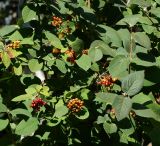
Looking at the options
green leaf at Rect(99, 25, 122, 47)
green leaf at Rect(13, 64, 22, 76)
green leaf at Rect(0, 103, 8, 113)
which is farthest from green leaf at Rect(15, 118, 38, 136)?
green leaf at Rect(99, 25, 122, 47)

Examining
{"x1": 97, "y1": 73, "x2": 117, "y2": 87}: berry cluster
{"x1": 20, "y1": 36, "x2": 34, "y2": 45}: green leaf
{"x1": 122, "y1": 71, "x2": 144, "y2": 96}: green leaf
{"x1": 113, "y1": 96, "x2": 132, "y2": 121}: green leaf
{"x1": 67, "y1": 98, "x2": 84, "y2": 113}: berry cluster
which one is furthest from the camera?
{"x1": 20, "y1": 36, "x2": 34, "y2": 45}: green leaf

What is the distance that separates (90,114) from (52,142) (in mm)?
230

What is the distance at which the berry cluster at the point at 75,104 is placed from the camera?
1.74 meters

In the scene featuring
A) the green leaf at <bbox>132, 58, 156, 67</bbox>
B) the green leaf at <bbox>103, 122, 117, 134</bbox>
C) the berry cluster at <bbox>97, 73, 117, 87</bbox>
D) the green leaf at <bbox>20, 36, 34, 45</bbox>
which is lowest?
the green leaf at <bbox>103, 122, 117, 134</bbox>

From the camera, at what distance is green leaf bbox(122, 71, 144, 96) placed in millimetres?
1633

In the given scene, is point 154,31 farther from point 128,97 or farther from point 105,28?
point 128,97

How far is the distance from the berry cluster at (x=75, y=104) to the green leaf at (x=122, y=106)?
0.73ft

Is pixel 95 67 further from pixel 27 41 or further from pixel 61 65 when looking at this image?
pixel 27 41

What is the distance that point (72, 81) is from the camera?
1.97 meters

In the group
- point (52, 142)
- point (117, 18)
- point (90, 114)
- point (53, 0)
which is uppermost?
point (53, 0)

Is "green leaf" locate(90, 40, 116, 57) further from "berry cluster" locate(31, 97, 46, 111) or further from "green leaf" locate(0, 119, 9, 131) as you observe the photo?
"green leaf" locate(0, 119, 9, 131)

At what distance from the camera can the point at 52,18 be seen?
214 centimetres

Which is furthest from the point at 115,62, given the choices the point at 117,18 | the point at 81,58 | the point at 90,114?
the point at 117,18

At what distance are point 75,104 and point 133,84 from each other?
28 cm
